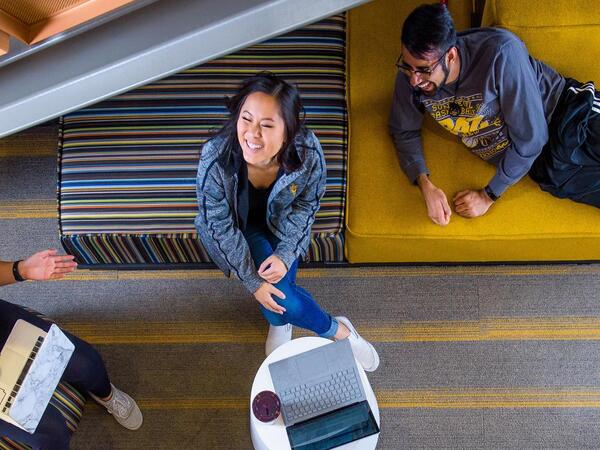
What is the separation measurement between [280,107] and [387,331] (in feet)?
3.98

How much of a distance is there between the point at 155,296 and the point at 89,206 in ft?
1.69

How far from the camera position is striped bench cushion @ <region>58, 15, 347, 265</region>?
227 cm

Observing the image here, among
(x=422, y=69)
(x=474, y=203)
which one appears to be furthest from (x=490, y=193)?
(x=422, y=69)

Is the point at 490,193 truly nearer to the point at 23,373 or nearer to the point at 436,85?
the point at 436,85

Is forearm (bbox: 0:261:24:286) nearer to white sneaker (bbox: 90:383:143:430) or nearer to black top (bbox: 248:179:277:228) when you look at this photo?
white sneaker (bbox: 90:383:143:430)

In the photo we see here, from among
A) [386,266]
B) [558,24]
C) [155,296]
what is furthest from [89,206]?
[558,24]

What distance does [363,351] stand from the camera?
7.74 feet

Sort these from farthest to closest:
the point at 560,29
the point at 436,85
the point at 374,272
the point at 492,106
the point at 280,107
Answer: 1. the point at 374,272
2. the point at 560,29
3. the point at 492,106
4. the point at 436,85
5. the point at 280,107

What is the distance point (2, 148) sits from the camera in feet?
9.33

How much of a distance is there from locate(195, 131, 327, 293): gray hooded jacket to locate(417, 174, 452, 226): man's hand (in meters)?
0.41

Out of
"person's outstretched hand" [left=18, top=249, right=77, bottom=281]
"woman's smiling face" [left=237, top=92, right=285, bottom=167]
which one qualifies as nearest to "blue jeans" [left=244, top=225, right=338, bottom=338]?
"woman's smiling face" [left=237, top=92, right=285, bottom=167]

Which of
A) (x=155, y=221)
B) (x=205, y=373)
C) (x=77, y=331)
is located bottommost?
(x=205, y=373)

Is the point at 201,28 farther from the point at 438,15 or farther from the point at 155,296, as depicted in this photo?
the point at 155,296

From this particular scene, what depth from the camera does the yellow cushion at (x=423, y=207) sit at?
7.22ft
